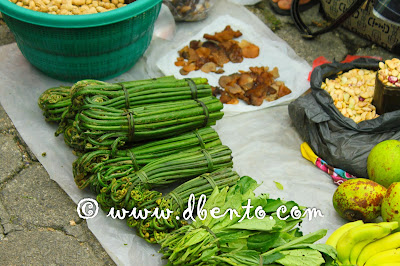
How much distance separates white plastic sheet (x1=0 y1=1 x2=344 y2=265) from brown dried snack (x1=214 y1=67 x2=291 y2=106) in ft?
0.35

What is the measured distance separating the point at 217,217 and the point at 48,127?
1.50m

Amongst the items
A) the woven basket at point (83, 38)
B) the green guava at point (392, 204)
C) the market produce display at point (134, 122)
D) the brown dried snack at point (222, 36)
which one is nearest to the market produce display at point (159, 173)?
the market produce display at point (134, 122)

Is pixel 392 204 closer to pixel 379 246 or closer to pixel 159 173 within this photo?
pixel 379 246

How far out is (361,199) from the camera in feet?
9.23

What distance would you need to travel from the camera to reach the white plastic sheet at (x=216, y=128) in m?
2.85

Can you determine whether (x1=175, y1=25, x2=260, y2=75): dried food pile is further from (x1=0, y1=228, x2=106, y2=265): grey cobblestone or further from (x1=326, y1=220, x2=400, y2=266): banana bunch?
(x1=326, y1=220, x2=400, y2=266): banana bunch

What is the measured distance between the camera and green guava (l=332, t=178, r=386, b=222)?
2.81 meters

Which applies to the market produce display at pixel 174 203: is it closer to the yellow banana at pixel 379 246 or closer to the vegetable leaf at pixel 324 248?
the vegetable leaf at pixel 324 248

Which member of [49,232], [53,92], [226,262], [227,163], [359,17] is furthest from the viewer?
[359,17]

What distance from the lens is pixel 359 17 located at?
4266 mm

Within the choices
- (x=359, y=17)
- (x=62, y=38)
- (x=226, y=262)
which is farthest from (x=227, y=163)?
(x=359, y=17)

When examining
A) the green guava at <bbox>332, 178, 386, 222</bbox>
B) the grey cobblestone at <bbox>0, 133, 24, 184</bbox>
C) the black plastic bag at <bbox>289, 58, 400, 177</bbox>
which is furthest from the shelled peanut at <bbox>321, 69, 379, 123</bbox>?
the grey cobblestone at <bbox>0, 133, 24, 184</bbox>

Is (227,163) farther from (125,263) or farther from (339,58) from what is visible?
(339,58)

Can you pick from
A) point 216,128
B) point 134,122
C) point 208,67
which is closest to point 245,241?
point 134,122
